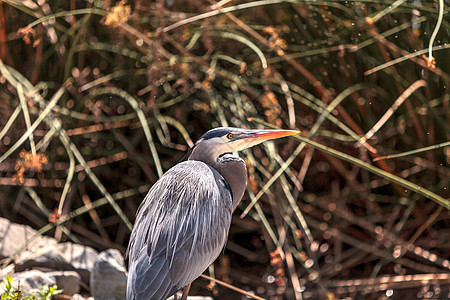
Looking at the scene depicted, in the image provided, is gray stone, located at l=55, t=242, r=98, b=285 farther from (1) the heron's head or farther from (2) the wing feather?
(1) the heron's head

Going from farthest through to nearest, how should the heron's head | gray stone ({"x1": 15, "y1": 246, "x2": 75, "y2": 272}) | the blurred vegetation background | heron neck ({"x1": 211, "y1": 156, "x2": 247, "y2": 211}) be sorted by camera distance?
the blurred vegetation background
gray stone ({"x1": 15, "y1": 246, "x2": 75, "y2": 272})
heron neck ({"x1": 211, "y1": 156, "x2": 247, "y2": 211})
the heron's head

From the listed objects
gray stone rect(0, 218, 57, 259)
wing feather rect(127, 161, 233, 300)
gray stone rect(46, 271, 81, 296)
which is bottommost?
gray stone rect(46, 271, 81, 296)

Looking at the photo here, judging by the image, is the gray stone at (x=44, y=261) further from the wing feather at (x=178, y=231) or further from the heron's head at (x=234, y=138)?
the heron's head at (x=234, y=138)

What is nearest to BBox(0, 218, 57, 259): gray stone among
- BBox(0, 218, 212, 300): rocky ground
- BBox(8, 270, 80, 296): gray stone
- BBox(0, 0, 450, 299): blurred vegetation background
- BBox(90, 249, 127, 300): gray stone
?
BBox(0, 218, 212, 300): rocky ground

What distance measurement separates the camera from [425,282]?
2.73 meters

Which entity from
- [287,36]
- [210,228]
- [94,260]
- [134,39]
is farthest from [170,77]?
[210,228]

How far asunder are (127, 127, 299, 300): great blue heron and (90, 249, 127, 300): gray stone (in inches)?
13.7

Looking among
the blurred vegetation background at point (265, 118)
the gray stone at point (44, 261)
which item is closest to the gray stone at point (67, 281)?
the gray stone at point (44, 261)

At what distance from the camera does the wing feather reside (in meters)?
1.85

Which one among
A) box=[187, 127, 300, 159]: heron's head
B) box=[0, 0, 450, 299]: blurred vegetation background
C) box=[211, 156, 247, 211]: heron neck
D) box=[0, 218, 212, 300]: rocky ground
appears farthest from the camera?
box=[0, 0, 450, 299]: blurred vegetation background

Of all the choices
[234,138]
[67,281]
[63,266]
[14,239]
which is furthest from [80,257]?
[234,138]

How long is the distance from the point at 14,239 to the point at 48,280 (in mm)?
491

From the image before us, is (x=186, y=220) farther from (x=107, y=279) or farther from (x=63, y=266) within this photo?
(x=63, y=266)

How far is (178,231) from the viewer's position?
1932 millimetres
